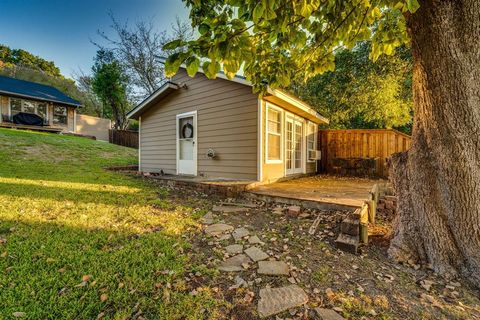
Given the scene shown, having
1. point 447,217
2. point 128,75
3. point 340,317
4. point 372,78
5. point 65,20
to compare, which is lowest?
point 340,317

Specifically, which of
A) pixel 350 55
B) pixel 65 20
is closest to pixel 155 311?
pixel 350 55

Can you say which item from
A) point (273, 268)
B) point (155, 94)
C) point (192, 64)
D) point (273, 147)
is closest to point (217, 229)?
point (273, 268)

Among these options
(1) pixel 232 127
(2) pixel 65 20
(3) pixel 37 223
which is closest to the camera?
(3) pixel 37 223

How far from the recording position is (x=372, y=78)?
35.0 feet

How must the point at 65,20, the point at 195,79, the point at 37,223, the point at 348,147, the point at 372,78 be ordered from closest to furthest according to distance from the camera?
the point at 37,223 → the point at 195,79 → the point at 348,147 → the point at 372,78 → the point at 65,20

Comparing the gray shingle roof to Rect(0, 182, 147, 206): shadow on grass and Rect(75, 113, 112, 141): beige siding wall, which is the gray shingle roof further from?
Rect(0, 182, 147, 206): shadow on grass

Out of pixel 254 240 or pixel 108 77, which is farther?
pixel 108 77

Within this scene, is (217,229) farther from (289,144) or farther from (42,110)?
(42,110)

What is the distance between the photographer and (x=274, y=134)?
6.48m

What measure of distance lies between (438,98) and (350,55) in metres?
10.9

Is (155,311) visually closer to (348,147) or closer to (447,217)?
(447,217)

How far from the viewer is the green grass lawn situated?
1.70 metres

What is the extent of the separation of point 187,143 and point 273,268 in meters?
5.79

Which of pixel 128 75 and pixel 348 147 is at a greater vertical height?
pixel 128 75
